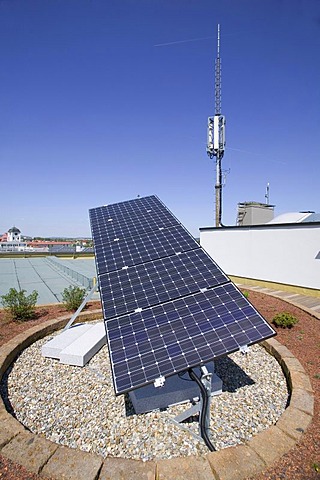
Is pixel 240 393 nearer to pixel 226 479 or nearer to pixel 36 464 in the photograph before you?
pixel 226 479

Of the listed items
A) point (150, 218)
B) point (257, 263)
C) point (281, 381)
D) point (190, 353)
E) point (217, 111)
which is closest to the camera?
point (190, 353)

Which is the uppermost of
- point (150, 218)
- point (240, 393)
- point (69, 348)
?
point (150, 218)

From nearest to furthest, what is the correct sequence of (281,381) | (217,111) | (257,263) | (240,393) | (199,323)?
(199,323) → (240,393) → (281,381) → (257,263) → (217,111)

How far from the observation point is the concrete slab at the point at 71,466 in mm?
4370

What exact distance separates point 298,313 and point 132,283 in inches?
379

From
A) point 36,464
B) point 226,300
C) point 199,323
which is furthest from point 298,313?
point 36,464

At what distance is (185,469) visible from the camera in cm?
446

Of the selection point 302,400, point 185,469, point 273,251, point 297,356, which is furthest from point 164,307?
point 273,251

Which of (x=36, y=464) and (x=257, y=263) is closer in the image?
(x=36, y=464)

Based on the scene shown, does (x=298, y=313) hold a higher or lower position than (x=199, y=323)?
lower

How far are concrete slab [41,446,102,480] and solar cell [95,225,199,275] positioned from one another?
15.4 feet

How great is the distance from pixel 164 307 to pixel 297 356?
5.32m

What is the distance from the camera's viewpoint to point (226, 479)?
431cm

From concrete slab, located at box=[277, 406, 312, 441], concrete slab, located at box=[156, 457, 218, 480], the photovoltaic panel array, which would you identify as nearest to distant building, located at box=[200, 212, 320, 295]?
the photovoltaic panel array
